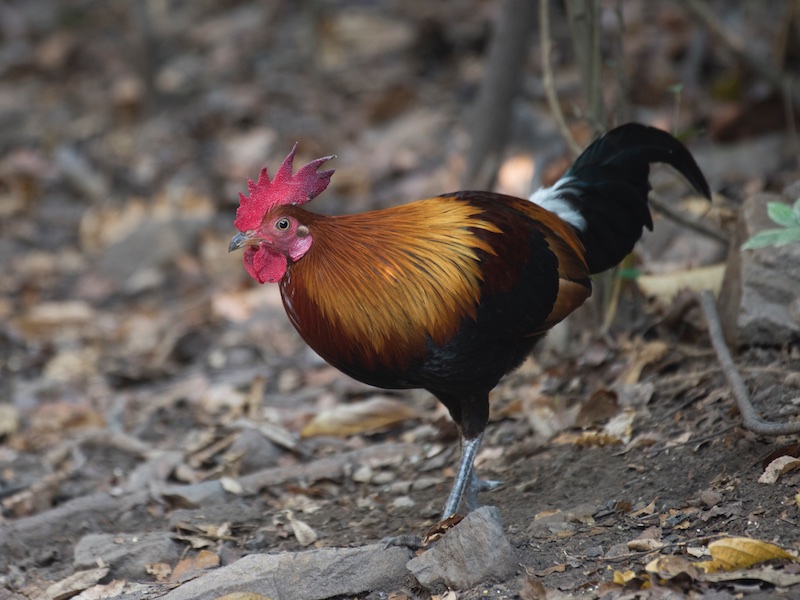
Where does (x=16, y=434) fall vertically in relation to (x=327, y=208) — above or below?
below

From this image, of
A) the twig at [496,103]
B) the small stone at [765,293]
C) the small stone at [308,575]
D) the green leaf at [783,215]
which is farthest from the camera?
the twig at [496,103]

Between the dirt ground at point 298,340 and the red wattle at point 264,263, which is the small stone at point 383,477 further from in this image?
the red wattle at point 264,263

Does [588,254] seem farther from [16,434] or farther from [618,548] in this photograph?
[16,434]

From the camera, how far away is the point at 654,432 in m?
4.27

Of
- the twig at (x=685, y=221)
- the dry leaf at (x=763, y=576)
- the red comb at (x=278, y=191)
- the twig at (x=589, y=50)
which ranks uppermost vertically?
the twig at (x=589, y=50)

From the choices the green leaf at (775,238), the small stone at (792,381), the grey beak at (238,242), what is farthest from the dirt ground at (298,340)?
the grey beak at (238,242)

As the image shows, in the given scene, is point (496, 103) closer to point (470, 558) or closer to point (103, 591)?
point (470, 558)

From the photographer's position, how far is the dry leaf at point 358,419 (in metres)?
5.32

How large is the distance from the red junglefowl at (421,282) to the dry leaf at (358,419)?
1.20m

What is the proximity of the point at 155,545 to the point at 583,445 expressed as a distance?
193 centimetres

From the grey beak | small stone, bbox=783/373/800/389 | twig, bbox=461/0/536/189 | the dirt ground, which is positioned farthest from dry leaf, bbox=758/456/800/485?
twig, bbox=461/0/536/189

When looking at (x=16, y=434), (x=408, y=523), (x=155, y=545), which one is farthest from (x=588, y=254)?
(x=16, y=434)

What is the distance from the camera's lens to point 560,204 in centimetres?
447

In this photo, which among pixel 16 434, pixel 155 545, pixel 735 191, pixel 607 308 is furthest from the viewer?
pixel 735 191
